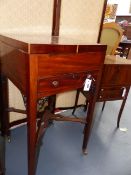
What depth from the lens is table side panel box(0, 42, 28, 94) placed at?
2.82ft

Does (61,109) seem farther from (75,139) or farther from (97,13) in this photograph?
(97,13)

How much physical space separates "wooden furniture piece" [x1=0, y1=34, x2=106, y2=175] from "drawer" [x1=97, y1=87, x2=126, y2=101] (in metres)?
0.40

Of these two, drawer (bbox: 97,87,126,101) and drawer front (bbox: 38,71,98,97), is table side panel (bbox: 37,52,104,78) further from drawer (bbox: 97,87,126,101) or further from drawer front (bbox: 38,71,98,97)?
drawer (bbox: 97,87,126,101)

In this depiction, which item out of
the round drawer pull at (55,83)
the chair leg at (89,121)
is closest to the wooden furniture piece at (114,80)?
the chair leg at (89,121)

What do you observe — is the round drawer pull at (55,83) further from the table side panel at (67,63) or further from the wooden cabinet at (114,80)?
the wooden cabinet at (114,80)

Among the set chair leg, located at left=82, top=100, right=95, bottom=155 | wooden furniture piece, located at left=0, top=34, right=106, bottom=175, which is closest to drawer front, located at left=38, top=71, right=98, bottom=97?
wooden furniture piece, located at left=0, top=34, right=106, bottom=175

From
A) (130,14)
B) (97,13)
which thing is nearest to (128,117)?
(97,13)

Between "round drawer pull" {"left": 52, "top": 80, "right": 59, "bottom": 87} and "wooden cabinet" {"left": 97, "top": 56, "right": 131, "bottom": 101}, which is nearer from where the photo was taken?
"round drawer pull" {"left": 52, "top": 80, "right": 59, "bottom": 87}

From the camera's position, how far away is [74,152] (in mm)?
1447

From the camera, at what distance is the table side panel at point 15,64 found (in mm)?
859

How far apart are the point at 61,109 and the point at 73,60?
3.50 ft

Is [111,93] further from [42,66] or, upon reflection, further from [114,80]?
[42,66]

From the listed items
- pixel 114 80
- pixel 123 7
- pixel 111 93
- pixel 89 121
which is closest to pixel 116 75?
pixel 114 80

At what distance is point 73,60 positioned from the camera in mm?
950
